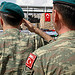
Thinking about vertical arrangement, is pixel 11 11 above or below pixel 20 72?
above

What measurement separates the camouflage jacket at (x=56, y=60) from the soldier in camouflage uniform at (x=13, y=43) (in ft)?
1.89

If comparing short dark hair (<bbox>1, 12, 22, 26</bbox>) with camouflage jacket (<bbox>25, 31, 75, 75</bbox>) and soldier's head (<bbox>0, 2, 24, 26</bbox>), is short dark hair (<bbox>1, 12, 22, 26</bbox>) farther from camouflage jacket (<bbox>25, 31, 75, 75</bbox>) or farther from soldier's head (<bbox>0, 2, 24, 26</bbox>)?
camouflage jacket (<bbox>25, 31, 75, 75</bbox>)

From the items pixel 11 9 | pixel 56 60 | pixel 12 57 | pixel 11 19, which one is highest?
pixel 11 9

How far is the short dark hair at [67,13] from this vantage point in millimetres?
896

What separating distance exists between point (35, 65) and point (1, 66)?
2.14ft

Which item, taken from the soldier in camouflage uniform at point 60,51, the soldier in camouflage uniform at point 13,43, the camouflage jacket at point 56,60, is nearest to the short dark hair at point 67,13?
the soldier in camouflage uniform at point 60,51

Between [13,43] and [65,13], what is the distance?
75 cm

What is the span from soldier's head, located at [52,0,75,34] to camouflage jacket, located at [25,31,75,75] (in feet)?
0.49

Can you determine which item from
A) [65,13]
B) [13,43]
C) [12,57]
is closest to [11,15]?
[13,43]

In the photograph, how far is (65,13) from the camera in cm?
90

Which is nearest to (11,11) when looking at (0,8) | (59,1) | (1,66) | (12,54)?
(0,8)

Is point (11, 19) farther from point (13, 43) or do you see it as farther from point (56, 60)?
point (56, 60)

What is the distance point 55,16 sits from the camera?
93 centimetres

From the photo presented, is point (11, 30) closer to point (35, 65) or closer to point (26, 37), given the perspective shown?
point (26, 37)
